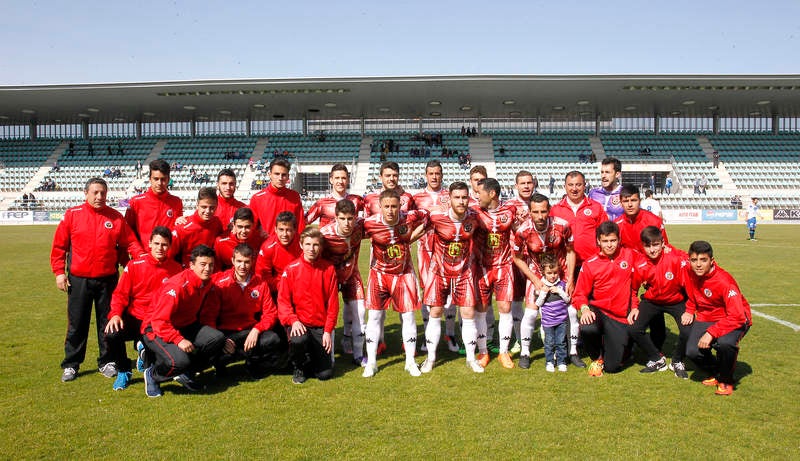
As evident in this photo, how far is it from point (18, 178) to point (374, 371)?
135 ft

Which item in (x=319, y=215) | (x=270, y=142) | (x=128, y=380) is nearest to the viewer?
(x=128, y=380)

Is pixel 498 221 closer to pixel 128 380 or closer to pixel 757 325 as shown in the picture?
pixel 128 380

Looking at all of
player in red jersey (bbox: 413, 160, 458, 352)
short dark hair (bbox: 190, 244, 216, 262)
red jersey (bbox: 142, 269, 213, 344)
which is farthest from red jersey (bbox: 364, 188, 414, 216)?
red jersey (bbox: 142, 269, 213, 344)

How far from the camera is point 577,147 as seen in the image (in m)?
38.6

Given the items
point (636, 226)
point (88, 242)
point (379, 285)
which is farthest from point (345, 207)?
point (636, 226)

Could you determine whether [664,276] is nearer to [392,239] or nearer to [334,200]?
[392,239]

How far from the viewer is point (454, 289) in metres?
5.40

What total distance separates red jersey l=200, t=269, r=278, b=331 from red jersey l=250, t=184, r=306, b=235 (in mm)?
1018

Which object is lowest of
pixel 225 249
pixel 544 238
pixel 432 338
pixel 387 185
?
pixel 432 338

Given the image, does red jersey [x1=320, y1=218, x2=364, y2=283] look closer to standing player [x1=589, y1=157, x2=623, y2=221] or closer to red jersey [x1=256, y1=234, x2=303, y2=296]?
red jersey [x1=256, y1=234, x2=303, y2=296]

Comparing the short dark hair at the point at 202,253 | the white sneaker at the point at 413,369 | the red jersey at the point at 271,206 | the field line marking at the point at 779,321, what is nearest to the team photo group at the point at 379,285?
the short dark hair at the point at 202,253

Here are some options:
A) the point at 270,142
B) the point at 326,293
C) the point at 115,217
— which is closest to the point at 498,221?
the point at 326,293

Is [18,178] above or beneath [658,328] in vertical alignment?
above

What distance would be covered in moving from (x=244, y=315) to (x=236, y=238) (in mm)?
822
